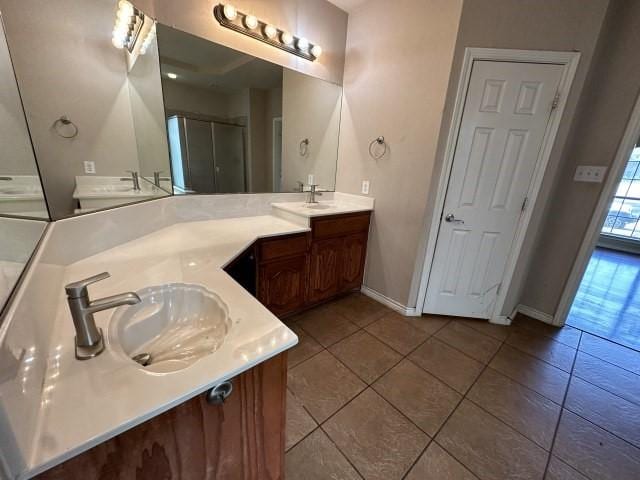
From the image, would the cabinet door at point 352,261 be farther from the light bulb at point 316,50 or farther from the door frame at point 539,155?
the light bulb at point 316,50

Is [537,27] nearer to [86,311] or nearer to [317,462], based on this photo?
[86,311]

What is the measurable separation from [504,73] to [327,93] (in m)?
1.39

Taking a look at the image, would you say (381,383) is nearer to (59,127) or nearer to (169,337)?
(169,337)

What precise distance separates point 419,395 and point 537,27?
7.80 feet

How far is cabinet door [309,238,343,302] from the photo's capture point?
206 centimetres

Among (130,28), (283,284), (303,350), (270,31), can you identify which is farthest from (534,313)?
(130,28)

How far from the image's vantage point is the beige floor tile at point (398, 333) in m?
1.86

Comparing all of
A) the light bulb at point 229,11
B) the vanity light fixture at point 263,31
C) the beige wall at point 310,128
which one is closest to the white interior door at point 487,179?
the beige wall at point 310,128

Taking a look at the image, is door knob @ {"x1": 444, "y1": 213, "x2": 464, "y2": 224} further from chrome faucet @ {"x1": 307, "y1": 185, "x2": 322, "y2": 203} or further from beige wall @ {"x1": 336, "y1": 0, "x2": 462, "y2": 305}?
chrome faucet @ {"x1": 307, "y1": 185, "x2": 322, "y2": 203}

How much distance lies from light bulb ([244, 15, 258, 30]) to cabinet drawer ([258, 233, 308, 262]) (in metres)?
1.49

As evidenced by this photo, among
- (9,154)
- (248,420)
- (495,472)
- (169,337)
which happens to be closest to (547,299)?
(495,472)

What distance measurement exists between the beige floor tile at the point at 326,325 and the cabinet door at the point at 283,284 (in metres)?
0.16

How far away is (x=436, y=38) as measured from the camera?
1.75 meters

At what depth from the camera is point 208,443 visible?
2.03ft
